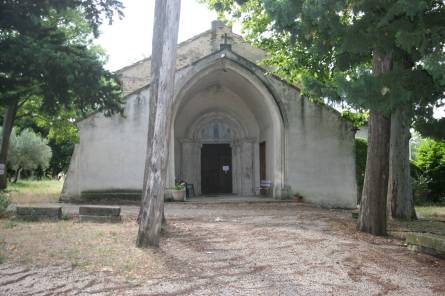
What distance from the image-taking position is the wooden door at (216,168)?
21406 mm

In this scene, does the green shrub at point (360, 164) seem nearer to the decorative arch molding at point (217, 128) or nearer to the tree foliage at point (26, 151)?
the decorative arch molding at point (217, 128)

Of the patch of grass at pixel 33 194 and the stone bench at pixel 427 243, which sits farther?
the patch of grass at pixel 33 194

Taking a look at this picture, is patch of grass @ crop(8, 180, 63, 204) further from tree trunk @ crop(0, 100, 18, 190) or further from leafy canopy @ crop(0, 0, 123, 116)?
leafy canopy @ crop(0, 0, 123, 116)

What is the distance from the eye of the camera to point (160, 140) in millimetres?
7547

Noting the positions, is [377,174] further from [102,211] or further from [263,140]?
[263,140]

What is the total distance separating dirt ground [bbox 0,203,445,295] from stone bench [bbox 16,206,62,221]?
54 cm

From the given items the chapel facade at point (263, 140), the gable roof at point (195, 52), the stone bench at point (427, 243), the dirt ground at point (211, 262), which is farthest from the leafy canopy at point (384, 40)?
the gable roof at point (195, 52)

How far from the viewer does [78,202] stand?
16297 millimetres

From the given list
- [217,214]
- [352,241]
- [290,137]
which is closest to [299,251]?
[352,241]

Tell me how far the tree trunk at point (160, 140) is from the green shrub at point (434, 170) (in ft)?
59.1

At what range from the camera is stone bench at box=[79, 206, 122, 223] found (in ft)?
34.9

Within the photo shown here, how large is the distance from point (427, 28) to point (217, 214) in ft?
26.9

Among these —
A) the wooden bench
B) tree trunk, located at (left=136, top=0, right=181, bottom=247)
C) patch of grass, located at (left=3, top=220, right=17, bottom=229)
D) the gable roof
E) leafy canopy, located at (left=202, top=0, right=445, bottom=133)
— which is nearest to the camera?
leafy canopy, located at (left=202, top=0, right=445, bottom=133)

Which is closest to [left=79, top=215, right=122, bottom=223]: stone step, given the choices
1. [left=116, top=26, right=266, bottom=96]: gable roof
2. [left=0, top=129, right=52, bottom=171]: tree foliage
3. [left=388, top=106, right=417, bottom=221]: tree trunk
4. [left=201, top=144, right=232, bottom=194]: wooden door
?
[left=388, top=106, right=417, bottom=221]: tree trunk
